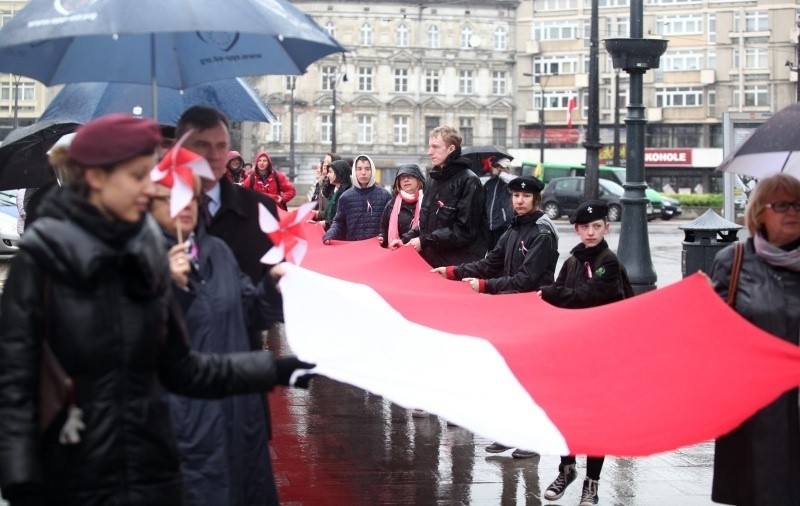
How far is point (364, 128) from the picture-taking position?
9044 cm

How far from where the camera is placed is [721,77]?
84.4 m

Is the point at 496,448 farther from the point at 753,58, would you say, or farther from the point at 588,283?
the point at 753,58

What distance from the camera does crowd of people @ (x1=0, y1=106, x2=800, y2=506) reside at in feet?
11.3

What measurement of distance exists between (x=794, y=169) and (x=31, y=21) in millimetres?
3530

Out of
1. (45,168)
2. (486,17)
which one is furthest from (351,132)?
(45,168)

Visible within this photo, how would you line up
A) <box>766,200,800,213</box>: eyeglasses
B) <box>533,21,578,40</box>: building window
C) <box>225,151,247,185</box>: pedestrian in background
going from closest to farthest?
<box>766,200,800,213</box>: eyeglasses < <box>225,151,247,185</box>: pedestrian in background < <box>533,21,578,40</box>: building window

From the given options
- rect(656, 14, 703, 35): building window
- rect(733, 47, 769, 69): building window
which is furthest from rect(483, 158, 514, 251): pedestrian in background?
rect(656, 14, 703, 35): building window

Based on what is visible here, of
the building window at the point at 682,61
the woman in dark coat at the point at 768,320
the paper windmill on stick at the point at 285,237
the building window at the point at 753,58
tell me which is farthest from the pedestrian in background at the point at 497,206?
the building window at the point at 682,61

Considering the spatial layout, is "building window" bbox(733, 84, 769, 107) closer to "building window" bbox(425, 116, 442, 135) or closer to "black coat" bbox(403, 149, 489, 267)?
"building window" bbox(425, 116, 442, 135)

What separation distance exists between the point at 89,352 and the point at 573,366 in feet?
8.03

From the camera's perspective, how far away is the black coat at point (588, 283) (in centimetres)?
701

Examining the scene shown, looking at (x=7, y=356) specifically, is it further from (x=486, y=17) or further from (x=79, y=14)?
(x=486, y=17)

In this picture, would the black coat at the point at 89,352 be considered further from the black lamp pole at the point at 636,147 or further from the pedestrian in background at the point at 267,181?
the pedestrian in background at the point at 267,181

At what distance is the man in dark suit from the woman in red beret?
58.7 inches
